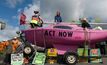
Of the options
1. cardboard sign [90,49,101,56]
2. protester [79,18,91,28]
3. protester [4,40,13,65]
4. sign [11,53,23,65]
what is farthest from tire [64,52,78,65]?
protester [4,40,13,65]

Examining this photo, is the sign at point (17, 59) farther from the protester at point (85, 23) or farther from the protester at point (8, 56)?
the protester at point (85, 23)

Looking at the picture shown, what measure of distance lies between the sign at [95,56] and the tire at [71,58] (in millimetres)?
1126

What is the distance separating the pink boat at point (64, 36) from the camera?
52.3ft

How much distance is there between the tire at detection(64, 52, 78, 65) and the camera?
15.2 meters

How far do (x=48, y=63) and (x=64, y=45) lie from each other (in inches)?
55.5

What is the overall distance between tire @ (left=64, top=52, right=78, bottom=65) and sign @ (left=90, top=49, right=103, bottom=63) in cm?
113

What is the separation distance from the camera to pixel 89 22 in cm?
1650

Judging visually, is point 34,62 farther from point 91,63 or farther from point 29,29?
point 91,63

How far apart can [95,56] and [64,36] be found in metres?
1.98

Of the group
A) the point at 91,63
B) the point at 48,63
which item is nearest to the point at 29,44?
the point at 48,63

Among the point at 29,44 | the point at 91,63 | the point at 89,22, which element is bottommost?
the point at 91,63

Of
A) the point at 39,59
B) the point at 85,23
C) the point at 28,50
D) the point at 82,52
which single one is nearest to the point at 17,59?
the point at 28,50

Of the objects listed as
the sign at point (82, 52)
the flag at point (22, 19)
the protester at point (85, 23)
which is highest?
the flag at point (22, 19)

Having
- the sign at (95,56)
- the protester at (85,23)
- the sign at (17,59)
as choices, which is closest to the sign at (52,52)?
the sign at (17,59)
